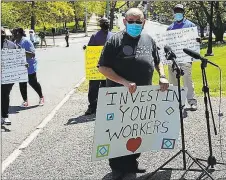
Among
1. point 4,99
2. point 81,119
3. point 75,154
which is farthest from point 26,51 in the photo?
point 75,154

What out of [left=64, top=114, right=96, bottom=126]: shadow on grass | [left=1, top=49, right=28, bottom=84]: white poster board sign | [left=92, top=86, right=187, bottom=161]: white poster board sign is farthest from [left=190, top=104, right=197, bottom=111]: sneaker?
[left=92, top=86, right=187, bottom=161]: white poster board sign

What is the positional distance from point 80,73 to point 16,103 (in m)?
6.34

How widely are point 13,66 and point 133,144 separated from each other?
451 centimetres

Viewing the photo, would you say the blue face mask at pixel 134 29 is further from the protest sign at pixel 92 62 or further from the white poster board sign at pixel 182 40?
the protest sign at pixel 92 62

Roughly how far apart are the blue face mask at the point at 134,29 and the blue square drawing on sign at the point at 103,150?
1.19 metres

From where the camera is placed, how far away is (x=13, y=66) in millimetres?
8938

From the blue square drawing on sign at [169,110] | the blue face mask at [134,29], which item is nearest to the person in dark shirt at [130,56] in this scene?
the blue face mask at [134,29]

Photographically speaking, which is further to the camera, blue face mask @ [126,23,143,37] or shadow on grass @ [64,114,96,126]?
shadow on grass @ [64,114,96,126]

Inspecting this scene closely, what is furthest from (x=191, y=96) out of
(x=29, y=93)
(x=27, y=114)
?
(x=29, y=93)

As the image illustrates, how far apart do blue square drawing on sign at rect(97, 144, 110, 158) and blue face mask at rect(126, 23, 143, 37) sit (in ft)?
3.91

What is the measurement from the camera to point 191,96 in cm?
888

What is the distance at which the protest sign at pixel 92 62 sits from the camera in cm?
926

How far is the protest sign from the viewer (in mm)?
9258

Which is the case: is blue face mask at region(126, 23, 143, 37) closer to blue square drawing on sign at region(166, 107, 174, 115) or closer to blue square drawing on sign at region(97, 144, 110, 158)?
blue square drawing on sign at region(166, 107, 174, 115)
